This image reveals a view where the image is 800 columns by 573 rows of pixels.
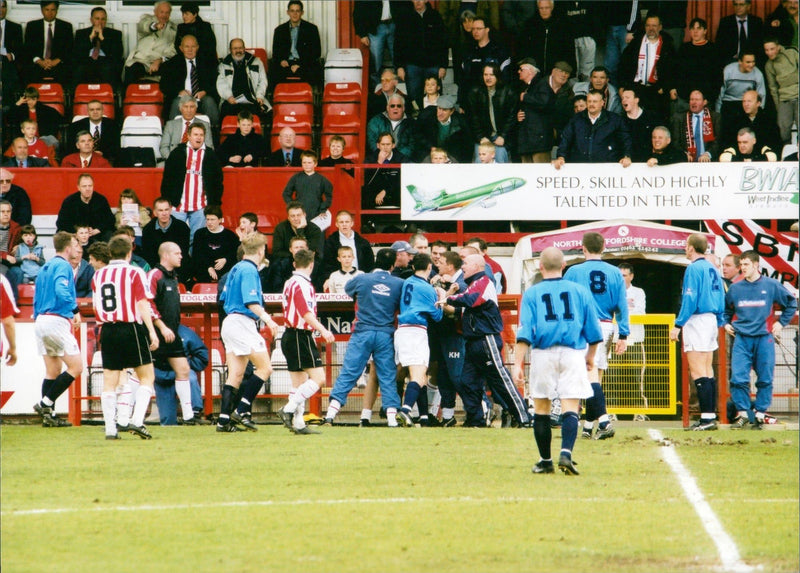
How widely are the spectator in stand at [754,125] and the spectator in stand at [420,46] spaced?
15.5 ft

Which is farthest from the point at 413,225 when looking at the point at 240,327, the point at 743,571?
the point at 743,571

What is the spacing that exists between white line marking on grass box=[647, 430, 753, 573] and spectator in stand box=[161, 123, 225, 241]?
9338 millimetres

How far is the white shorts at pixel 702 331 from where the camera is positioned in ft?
47.5

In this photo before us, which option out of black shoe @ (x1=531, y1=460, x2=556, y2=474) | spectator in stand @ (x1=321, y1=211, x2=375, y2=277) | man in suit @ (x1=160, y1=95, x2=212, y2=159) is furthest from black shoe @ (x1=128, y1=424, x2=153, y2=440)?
man in suit @ (x1=160, y1=95, x2=212, y2=159)

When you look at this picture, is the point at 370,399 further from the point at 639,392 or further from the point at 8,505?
the point at 8,505

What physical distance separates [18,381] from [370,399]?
4.57 meters

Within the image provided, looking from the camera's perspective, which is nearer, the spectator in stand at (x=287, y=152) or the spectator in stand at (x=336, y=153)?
the spectator in stand at (x=336, y=153)

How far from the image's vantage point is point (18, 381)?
15875 millimetres

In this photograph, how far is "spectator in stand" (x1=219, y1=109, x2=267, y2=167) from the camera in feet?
65.8

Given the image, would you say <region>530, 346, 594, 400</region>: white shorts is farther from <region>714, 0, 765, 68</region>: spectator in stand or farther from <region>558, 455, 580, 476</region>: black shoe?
<region>714, 0, 765, 68</region>: spectator in stand

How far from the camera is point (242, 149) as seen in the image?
793 inches

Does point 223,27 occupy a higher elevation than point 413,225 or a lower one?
higher

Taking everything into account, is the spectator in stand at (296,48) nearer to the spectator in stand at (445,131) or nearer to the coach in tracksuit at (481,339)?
the spectator in stand at (445,131)

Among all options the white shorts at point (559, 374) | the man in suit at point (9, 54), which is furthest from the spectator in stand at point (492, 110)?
the white shorts at point (559, 374)
